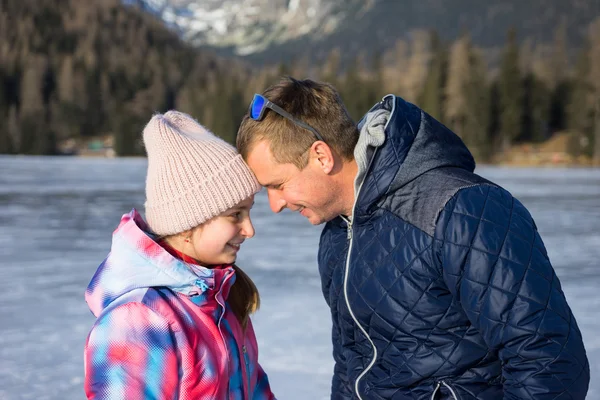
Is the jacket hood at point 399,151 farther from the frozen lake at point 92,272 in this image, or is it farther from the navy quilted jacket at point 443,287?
the frozen lake at point 92,272

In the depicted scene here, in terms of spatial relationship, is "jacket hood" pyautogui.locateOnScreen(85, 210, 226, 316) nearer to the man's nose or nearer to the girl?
the girl

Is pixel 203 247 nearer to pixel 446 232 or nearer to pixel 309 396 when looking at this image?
pixel 446 232

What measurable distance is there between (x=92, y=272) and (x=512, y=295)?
621cm

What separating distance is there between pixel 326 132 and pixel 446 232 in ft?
1.95

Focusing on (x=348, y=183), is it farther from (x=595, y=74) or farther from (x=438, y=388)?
(x=595, y=74)

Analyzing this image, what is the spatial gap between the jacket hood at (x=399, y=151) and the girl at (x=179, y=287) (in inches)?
15.0

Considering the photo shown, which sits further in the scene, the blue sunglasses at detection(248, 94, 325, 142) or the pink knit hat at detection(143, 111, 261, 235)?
the blue sunglasses at detection(248, 94, 325, 142)

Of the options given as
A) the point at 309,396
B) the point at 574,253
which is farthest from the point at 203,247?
the point at 574,253

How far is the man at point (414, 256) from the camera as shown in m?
1.77

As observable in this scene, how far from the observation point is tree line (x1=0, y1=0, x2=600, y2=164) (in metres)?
50.8

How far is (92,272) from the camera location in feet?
23.7

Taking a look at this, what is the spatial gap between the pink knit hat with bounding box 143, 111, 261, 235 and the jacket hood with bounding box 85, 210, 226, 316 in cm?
15

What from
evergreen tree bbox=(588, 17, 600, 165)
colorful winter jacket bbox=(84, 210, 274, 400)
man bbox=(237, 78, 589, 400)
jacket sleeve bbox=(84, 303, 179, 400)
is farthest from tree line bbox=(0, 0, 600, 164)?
jacket sleeve bbox=(84, 303, 179, 400)

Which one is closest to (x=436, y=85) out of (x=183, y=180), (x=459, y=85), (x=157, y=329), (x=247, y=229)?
(x=459, y=85)
